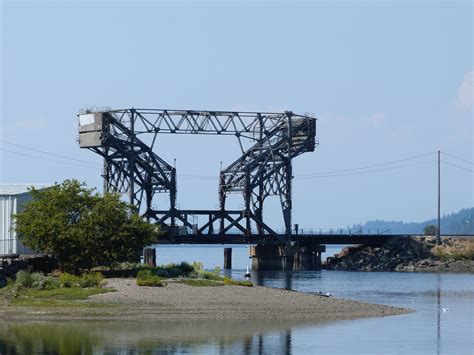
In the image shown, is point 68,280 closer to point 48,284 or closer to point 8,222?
point 48,284

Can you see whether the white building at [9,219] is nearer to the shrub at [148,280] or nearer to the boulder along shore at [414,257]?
the shrub at [148,280]

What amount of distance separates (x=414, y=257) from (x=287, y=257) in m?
16.2

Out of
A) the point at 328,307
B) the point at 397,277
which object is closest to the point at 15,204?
the point at 328,307

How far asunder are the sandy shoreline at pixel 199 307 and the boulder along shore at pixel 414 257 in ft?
213

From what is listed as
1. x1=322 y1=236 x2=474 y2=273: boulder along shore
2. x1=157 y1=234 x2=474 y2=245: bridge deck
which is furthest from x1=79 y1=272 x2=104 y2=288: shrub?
x1=322 y1=236 x2=474 y2=273: boulder along shore

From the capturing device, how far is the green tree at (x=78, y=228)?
246 feet

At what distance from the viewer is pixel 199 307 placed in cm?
6781

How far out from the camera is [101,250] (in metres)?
75.7

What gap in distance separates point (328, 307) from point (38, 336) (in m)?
20.1

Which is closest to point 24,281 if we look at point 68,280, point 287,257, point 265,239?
point 68,280

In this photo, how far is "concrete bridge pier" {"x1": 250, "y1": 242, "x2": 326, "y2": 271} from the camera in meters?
135

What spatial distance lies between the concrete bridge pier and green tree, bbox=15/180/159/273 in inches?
2278

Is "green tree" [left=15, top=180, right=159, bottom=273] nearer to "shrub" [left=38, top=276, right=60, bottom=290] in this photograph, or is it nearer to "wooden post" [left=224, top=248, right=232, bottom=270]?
"shrub" [left=38, top=276, right=60, bottom=290]

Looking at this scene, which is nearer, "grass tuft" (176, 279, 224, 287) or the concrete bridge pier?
"grass tuft" (176, 279, 224, 287)
